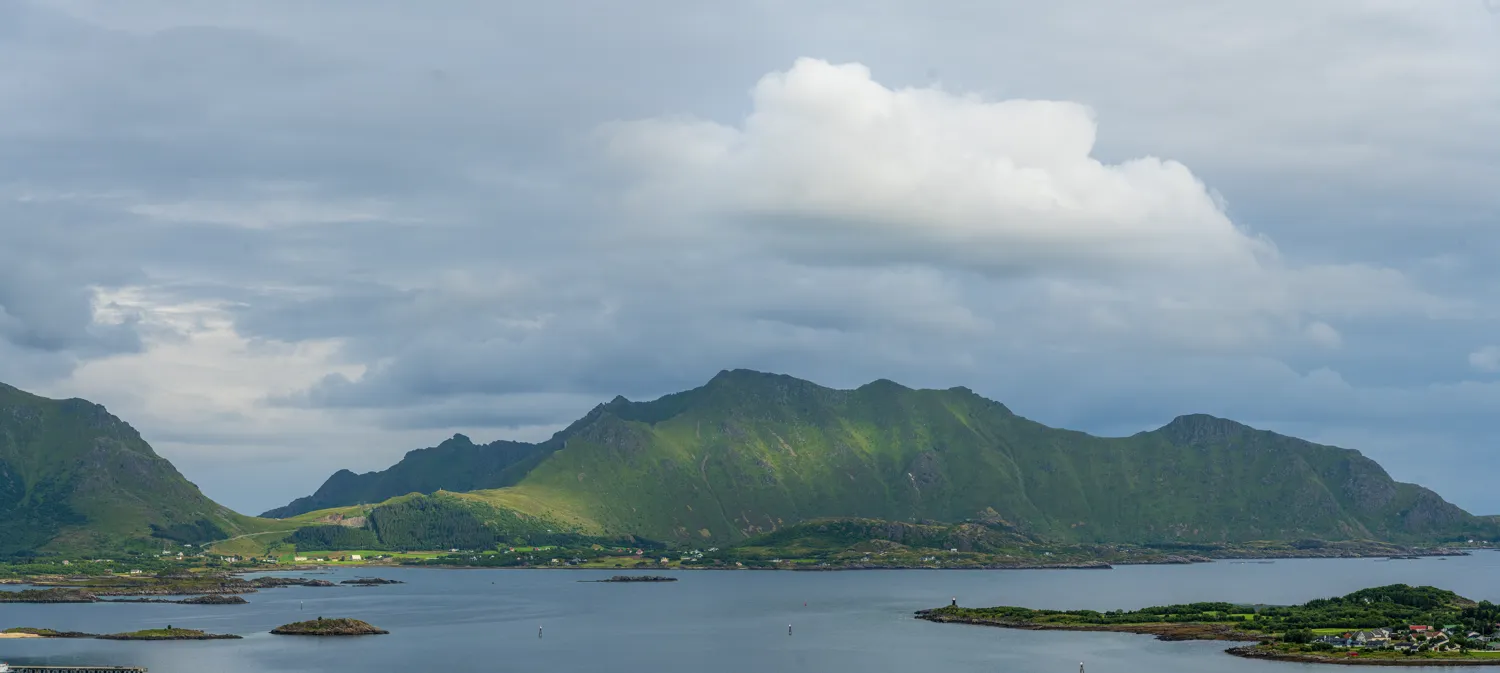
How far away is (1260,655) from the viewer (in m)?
193

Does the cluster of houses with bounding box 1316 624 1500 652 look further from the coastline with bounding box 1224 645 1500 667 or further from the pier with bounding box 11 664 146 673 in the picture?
the pier with bounding box 11 664 146 673

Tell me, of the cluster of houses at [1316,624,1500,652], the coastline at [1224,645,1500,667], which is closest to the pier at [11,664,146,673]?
the coastline at [1224,645,1500,667]

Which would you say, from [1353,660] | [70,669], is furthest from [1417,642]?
[70,669]

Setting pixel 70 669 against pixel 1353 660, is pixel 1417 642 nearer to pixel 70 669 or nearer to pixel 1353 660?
pixel 1353 660

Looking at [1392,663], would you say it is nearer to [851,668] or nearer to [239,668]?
[851,668]

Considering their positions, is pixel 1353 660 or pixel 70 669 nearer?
pixel 70 669

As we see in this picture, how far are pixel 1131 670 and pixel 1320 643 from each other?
3420 centimetres

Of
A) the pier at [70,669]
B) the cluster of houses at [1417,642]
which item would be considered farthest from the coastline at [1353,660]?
the pier at [70,669]

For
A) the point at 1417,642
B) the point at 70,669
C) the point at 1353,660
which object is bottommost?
the point at 70,669

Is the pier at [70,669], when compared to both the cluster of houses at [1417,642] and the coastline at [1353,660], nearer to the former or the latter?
the coastline at [1353,660]

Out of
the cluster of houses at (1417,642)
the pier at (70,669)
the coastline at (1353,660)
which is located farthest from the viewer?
the cluster of houses at (1417,642)

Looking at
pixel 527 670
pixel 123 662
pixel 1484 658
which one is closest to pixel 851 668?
pixel 527 670

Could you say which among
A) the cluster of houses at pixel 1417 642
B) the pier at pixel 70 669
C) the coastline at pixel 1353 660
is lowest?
the pier at pixel 70 669

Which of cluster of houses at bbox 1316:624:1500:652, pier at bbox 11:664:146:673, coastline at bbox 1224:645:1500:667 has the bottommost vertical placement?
pier at bbox 11:664:146:673
